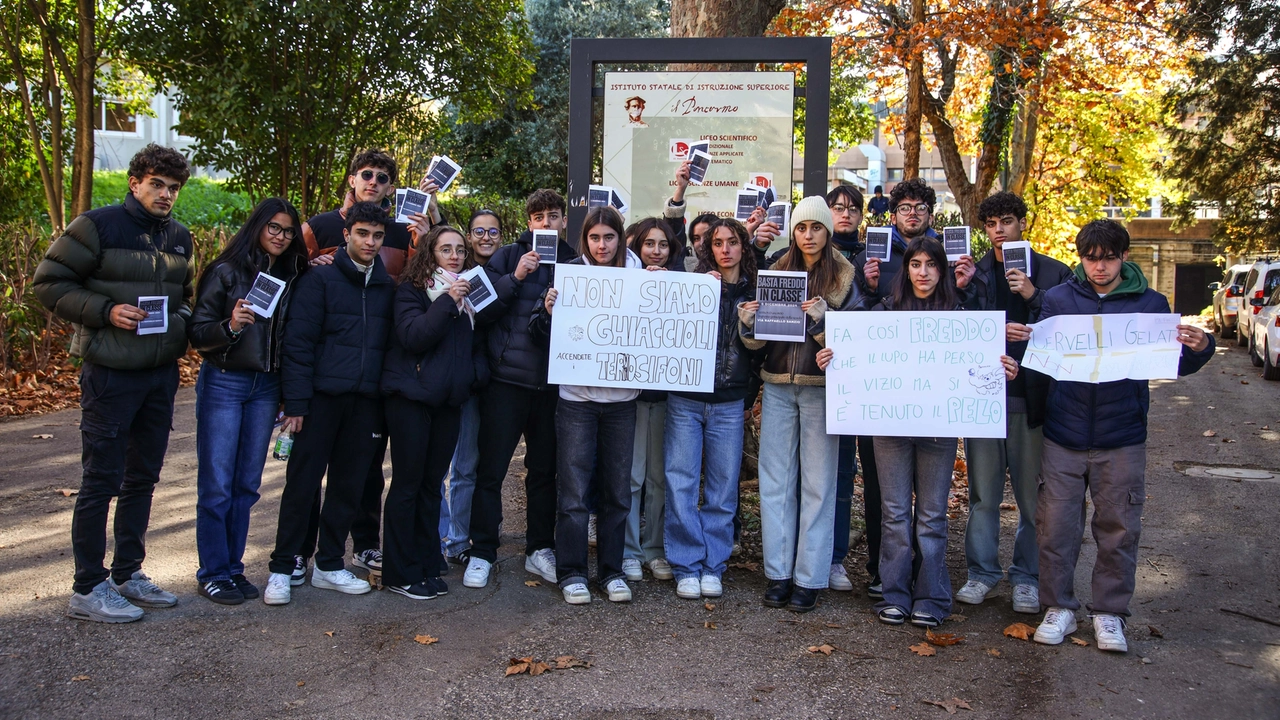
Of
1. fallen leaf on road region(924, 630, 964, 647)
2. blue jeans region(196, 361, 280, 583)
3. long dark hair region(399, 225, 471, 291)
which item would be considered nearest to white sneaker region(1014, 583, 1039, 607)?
fallen leaf on road region(924, 630, 964, 647)

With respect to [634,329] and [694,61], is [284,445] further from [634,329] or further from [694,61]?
[694,61]

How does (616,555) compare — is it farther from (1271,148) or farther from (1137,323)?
(1271,148)

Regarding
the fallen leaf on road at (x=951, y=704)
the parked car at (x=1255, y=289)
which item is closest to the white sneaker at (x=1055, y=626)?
the fallen leaf on road at (x=951, y=704)

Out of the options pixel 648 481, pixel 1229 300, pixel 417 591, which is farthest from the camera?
pixel 1229 300

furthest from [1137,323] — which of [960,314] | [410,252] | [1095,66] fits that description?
[1095,66]

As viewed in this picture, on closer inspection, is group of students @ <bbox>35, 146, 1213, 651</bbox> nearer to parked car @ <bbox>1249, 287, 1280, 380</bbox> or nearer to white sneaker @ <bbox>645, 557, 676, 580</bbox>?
white sneaker @ <bbox>645, 557, 676, 580</bbox>

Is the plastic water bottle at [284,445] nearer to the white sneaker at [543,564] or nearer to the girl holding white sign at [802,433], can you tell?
the white sneaker at [543,564]

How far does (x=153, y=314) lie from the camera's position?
4.79 m

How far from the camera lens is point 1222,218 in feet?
97.9

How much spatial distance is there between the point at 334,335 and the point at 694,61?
3.28 meters

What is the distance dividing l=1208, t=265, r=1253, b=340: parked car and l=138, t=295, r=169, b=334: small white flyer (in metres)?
25.5

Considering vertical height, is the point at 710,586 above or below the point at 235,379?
below

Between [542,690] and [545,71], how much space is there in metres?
22.7

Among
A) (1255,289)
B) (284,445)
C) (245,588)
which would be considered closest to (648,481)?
(284,445)
